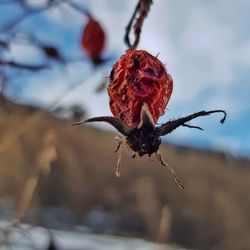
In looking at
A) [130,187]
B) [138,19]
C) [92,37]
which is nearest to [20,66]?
[92,37]

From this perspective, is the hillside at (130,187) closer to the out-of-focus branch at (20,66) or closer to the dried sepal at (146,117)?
the out-of-focus branch at (20,66)

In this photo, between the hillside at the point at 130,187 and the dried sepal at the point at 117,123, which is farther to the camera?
the hillside at the point at 130,187

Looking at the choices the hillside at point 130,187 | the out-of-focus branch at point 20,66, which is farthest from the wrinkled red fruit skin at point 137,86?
the hillside at point 130,187

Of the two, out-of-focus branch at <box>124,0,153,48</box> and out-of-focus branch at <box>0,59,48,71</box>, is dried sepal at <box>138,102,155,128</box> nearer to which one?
out-of-focus branch at <box>124,0,153,48</box>

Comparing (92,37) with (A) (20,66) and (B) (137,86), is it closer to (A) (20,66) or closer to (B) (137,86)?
(A) (20,66)

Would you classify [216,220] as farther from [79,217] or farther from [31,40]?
[31,40]

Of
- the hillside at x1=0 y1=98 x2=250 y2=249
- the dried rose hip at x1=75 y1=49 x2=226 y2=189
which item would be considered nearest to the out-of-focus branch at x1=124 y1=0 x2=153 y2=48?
the dried rose hip at x1=75 y1=49 x2=226 y2=189
